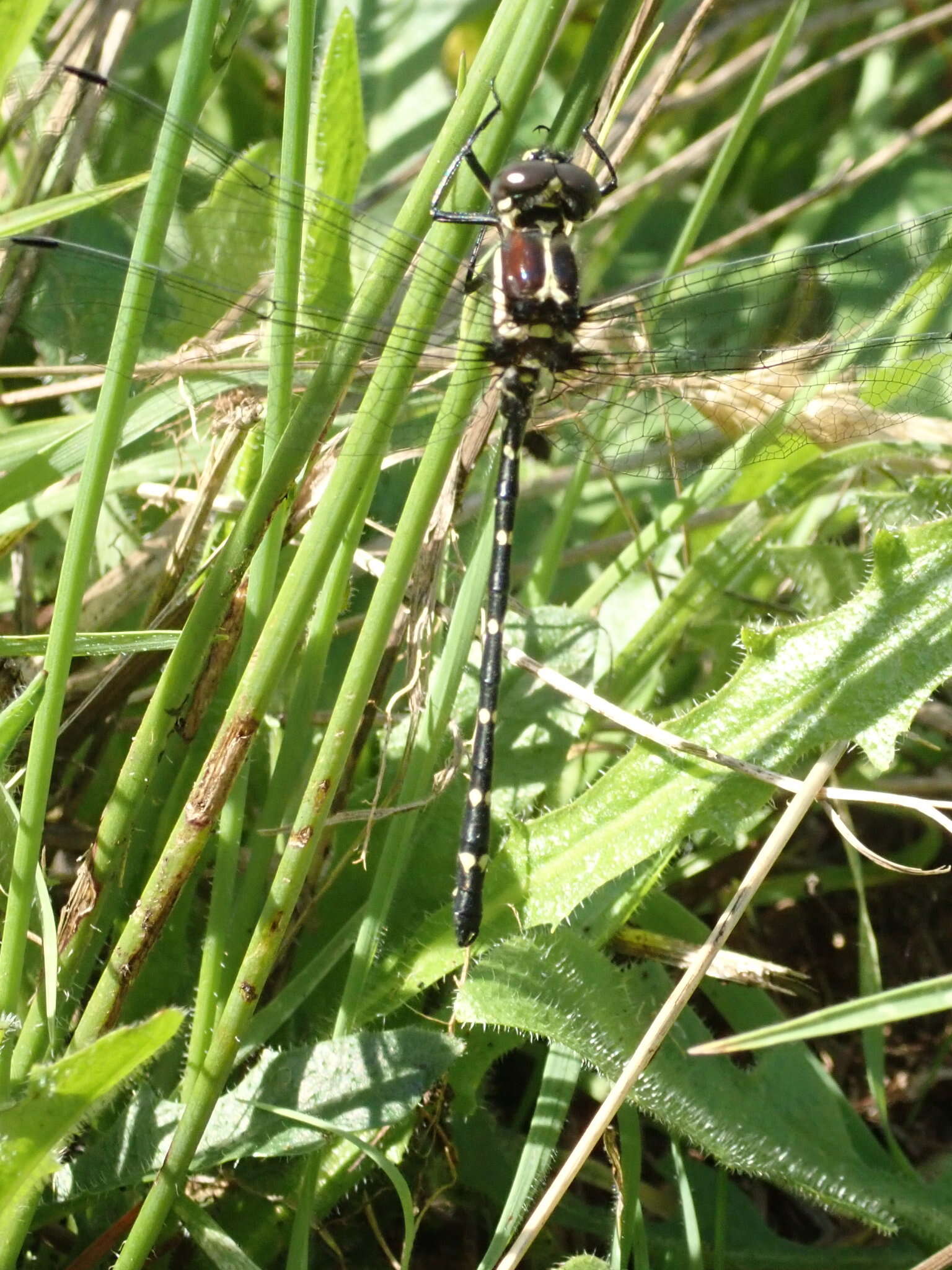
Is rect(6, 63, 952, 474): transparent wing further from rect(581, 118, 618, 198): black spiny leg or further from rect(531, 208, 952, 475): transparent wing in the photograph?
rect(581, 118, 618, 198): black spiny leg

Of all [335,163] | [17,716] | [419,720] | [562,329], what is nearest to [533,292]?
[562,329]

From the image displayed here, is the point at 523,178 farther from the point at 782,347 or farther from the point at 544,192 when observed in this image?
the point at 782,347

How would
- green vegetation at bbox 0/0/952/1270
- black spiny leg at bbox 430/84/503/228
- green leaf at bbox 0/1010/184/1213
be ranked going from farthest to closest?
1. green vegetation at bbox 0/0/952/1270
2. black spiny leg at bbox 430/84/503/228
3. green leaf at bbox 0/1010/184/1213

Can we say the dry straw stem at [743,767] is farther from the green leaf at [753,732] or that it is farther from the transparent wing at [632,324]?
the transparent wing at [632,324]

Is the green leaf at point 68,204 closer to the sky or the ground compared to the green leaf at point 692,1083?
closer to the sky

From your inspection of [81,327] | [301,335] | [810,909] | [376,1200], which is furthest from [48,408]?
[810,909]

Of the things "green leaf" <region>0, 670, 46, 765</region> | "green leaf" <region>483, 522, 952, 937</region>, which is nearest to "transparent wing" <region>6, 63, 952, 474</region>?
"green leaf" <region>483, 522, 952, 937</region>

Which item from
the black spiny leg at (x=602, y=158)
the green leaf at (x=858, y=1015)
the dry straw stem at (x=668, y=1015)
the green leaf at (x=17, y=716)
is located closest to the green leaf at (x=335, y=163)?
the black spiny leg at (x=602, y=158)

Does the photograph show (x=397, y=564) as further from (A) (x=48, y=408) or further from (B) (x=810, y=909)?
(B) (x=810, y=909)

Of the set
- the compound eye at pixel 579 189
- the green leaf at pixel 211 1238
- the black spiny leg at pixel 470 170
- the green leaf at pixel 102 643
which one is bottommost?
the green leaf at pixel 211 1238
